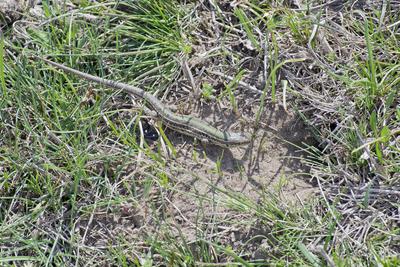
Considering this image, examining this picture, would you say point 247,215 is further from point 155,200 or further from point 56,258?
point 56,258

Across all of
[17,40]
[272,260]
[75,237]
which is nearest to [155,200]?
[75,237]

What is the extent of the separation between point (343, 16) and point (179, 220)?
5.85 ft

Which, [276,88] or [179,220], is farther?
[276,88]

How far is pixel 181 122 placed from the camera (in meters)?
4.54

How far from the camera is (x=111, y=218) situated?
4301 mm

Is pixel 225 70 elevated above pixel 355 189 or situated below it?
above

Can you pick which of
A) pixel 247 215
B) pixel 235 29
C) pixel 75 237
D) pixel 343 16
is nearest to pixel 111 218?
pixel 75 237

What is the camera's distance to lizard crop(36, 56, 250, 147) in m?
4.42

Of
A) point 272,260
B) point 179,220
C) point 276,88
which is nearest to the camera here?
point 272,260

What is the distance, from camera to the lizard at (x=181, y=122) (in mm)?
4422

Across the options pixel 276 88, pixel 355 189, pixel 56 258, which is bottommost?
pixel 56 258

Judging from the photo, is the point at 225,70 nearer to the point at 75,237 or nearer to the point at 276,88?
the point at 276,88

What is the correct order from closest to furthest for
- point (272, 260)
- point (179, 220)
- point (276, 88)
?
point (272, 260) → point (179, 220) → point (276, 88)

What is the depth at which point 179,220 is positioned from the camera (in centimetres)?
423
